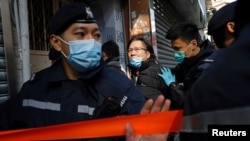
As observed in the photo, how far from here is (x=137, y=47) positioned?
4289mm

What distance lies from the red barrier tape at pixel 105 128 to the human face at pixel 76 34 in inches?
Answer: 30.0

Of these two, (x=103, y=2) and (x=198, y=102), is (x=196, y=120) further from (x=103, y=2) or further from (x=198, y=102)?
(x=103, y=2)

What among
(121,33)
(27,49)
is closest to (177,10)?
(121,33)

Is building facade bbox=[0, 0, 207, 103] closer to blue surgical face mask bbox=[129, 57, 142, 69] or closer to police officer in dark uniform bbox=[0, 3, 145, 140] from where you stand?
police officer in dark uniform bbox=[0, 3, 145, 140]

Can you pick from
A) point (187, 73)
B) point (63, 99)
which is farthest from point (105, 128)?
point (187, 73)

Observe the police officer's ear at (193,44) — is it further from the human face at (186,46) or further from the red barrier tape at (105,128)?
the red barrier tape at (105,128)

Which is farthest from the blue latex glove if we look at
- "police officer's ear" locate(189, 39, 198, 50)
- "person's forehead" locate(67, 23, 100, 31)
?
"person's forehead" locate(67, 23, 100, 31)

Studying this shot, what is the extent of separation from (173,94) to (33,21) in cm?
210

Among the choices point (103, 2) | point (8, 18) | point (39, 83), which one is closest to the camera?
point (39, 83)

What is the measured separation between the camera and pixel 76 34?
7.34 feet

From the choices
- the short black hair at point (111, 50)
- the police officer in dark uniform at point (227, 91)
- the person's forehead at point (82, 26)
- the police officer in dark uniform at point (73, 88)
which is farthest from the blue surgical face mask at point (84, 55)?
the short black hair at point (111, 50)

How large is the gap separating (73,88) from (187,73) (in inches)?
68.0

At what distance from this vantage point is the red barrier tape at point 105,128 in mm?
1501

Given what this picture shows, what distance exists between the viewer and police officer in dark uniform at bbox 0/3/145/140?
75.8 inches
